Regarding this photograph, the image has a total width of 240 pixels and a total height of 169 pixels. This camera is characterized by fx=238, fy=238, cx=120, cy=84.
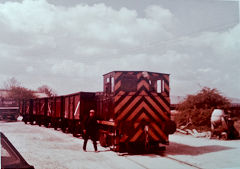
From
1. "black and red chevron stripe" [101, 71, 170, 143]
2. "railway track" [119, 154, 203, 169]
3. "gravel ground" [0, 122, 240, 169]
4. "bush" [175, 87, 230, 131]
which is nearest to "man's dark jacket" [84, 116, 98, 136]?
"gravel ground" [0, 122, 240, 169]

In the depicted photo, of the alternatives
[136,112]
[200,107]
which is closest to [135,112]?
[136,112]

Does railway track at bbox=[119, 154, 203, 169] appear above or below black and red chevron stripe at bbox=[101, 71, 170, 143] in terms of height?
below

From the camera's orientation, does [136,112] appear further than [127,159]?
Yes

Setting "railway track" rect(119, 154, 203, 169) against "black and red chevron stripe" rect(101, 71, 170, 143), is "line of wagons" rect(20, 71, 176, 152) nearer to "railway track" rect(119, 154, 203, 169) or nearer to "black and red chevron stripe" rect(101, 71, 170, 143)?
"black and red chevron stripe" rect(101, 71, 170, 143)

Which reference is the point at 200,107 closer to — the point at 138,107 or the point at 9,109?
the point at 138,107

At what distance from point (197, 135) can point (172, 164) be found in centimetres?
705

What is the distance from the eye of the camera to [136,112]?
7953 mm

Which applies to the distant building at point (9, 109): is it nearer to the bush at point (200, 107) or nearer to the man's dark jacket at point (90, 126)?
the man's dark jacket at point (90, 126)

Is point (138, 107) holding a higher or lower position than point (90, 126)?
higher

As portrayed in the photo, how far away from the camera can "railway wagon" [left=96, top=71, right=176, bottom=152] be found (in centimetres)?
781

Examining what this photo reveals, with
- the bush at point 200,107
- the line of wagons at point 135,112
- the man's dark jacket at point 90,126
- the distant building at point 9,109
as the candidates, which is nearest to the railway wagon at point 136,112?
the line of wagons at point 135,112

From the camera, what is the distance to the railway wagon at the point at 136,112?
7812mm

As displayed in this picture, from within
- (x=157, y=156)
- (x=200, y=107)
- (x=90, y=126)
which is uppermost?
(x=200, y=107)

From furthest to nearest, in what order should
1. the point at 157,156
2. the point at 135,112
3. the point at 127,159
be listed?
the point at 135,112 < the point at 157,156 < the point at 127,159
